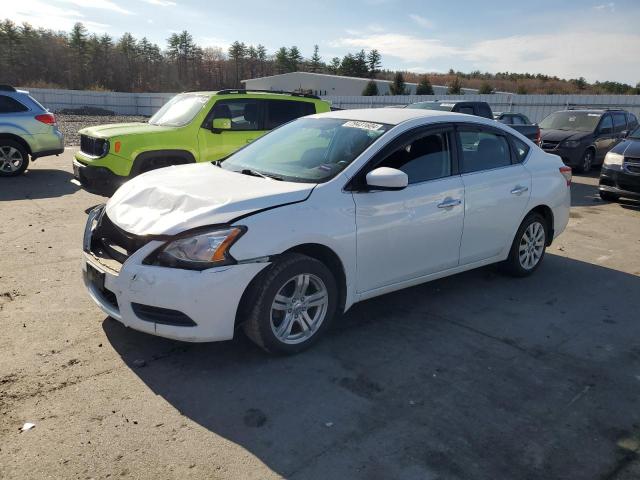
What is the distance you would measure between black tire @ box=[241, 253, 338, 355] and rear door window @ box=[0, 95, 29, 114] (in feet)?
32.0

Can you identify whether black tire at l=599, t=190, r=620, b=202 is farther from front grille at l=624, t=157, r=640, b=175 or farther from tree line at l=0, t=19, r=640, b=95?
tree line at l=0, t=19, r=640, b=95

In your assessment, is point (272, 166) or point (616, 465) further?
point (272, 166)

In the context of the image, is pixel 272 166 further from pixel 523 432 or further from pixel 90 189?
pixel 90 189

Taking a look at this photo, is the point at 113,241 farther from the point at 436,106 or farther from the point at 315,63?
the point at 315,63

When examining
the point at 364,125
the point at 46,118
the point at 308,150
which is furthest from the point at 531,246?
the point at 46,118

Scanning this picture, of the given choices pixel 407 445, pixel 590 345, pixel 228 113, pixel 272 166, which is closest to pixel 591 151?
pixel 228 113

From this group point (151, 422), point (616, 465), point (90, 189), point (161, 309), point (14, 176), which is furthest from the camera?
point (14, 176)

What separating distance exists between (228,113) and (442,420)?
6564mm

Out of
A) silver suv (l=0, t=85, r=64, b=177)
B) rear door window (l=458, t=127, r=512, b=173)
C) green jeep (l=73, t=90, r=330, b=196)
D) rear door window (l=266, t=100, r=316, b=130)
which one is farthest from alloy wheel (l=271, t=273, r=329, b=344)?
silver suv (l=0, t=85, r=64, b=177)

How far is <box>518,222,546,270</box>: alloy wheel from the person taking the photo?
5.61m

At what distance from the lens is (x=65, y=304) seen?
179 inches

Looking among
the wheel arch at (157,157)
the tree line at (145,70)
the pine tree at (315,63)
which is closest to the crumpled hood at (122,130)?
the wheel arch at (157,157)

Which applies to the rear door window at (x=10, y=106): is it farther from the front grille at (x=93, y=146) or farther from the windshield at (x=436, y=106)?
the windshield at (x=436, y=106)

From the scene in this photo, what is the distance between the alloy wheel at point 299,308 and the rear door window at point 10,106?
976 cm
